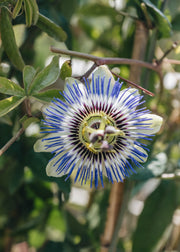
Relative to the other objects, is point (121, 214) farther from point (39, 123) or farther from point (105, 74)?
point (105, 74)

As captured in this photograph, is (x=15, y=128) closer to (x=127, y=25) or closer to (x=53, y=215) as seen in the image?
(x=53, y=215)

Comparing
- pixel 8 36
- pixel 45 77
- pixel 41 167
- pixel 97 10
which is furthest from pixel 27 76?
pixel 97 10

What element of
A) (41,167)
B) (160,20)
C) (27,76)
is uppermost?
(160,20)

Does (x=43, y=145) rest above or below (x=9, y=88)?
below

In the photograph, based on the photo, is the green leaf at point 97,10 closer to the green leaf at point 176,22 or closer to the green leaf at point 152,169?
the green leaf at point 176,22

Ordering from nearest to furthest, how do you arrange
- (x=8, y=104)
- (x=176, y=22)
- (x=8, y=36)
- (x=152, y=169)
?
(x=8, y=104) < (x=8, y=36) < (x=152, y=169) < (x=176, y=22)

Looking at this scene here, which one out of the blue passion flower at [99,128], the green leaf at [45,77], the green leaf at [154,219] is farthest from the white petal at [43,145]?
the green leaf at [154,219]

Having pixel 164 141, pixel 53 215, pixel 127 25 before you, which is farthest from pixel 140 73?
pixel 53 215

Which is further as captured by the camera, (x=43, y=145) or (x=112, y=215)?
(x=112, y=215)
